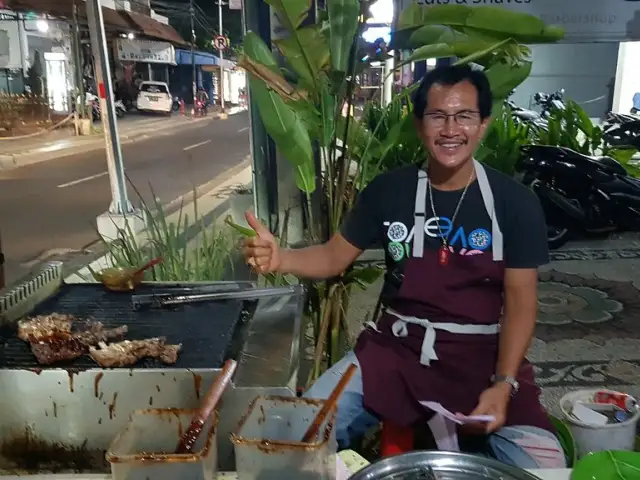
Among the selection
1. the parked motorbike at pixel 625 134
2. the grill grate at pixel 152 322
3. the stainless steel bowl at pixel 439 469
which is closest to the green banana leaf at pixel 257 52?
the grill grate at pixel 152 322

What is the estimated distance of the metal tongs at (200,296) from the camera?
224 cm

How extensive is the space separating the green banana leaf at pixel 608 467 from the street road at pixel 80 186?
4.22m

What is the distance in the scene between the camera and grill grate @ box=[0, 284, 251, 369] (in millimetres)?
1775

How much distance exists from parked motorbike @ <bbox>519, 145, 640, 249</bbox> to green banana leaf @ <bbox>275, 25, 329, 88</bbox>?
4.27 metres

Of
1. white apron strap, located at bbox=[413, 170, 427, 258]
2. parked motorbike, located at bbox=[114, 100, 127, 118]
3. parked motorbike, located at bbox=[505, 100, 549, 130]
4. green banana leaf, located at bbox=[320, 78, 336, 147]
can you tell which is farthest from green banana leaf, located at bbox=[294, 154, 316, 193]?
parked motorbike, located at bbox=[114, 100, 127, 118]

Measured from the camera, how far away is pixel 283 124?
8.05 feet

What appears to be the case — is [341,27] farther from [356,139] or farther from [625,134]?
[625,134]

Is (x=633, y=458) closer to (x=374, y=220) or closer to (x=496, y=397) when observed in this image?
(x=496, y=397)

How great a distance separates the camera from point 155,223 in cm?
371

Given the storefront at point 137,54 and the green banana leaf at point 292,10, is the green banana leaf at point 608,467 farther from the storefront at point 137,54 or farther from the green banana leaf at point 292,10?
the storefront at point 137,54

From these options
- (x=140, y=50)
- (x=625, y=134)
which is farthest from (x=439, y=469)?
(x=140, y=50)

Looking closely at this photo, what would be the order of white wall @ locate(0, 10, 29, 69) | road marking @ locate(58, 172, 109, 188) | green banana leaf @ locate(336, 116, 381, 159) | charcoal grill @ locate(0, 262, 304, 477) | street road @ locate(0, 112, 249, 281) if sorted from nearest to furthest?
charcoal grill @ locate(0, 262, 304, 477) → green banana leaf @ locate(336, 116, 381, 159) → street road @ locate(0, 112, 249, 281) → road marking @ locate(58, 172, 109, 188) → white wall @ locate(0, 10, 29, 69)

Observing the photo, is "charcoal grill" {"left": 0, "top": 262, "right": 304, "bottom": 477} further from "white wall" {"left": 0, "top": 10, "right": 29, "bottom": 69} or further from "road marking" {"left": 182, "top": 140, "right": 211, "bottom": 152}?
"white wall" {"left": 0, "top": 10, "right": 29, "bottom": 69}

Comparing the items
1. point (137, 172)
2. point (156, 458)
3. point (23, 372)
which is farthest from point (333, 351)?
point (137, 172)
